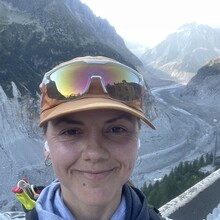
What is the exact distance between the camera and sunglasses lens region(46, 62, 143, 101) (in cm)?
235

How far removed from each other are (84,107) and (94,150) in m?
0.25

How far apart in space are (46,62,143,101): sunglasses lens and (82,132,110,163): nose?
0.25 meters

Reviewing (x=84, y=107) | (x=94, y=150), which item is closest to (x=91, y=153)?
(x=94, y=150)

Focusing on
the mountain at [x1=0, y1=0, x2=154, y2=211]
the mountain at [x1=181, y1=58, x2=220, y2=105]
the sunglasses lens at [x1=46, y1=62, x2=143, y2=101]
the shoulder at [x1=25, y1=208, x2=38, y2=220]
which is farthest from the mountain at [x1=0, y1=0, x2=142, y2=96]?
the shoulder at [x1=25, y1=208, x2=38, y2=220]

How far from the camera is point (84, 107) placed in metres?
2.19

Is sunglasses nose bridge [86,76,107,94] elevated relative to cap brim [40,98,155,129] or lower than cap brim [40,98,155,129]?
elevated

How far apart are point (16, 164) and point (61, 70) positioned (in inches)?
1359

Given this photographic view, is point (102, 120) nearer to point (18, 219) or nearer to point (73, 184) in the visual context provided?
point (73, 184)

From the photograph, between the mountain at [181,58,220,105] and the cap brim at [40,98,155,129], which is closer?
the cap brim at [40,98,155,129]

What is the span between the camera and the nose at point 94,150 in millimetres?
2256

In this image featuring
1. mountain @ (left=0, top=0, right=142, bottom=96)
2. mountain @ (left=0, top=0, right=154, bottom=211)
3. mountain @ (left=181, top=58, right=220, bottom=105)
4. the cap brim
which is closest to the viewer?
the cap brim

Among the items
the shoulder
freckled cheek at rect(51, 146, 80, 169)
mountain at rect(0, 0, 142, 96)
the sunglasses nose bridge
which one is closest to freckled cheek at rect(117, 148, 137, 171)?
freckled cheek at rect(51, 146, 80, 169)

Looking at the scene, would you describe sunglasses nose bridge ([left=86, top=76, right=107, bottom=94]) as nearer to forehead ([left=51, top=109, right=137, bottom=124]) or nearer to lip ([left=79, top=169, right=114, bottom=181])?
forehead ([left=51, top=109, right=137, bottom=124])

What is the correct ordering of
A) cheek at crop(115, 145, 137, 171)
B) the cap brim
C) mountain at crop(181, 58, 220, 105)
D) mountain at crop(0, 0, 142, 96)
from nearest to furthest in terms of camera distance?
the cap brim, cheek at crop(115, 145, 137, 171), mountain at crop(0, 0, 142, 96), mountain at crop(181, 58, 220, 105)
